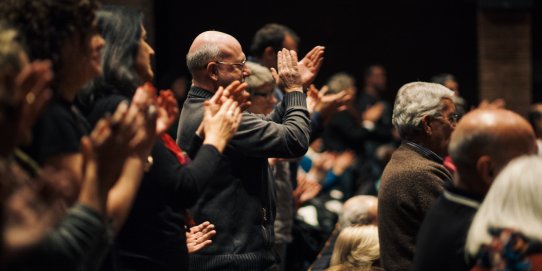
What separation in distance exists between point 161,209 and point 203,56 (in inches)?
50.2

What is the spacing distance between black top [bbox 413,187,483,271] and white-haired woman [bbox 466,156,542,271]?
0.42 ft

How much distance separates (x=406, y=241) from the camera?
14.2ft

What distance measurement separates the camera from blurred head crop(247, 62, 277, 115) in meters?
5.91

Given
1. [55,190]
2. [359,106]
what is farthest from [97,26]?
[359,106]

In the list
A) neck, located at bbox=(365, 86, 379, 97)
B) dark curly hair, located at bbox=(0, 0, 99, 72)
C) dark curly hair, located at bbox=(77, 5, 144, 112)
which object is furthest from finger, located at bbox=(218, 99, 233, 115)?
neck, located at bbox=(365, 86, 379, 97)

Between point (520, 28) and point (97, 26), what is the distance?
9.68m

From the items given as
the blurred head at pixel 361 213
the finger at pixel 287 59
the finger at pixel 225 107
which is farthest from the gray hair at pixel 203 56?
the blurred head at pixel 361 213

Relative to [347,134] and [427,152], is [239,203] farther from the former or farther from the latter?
[347,134]

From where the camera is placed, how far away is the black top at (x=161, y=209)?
3.48 metres

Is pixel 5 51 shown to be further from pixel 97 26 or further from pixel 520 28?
pixel 520 28

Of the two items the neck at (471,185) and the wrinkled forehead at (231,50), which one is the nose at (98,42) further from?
the wrinkled forehead at (231,50)

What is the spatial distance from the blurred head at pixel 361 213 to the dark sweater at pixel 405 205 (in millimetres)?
1243

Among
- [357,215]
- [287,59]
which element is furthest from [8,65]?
[357,215]

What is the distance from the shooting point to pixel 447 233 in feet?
10.5
